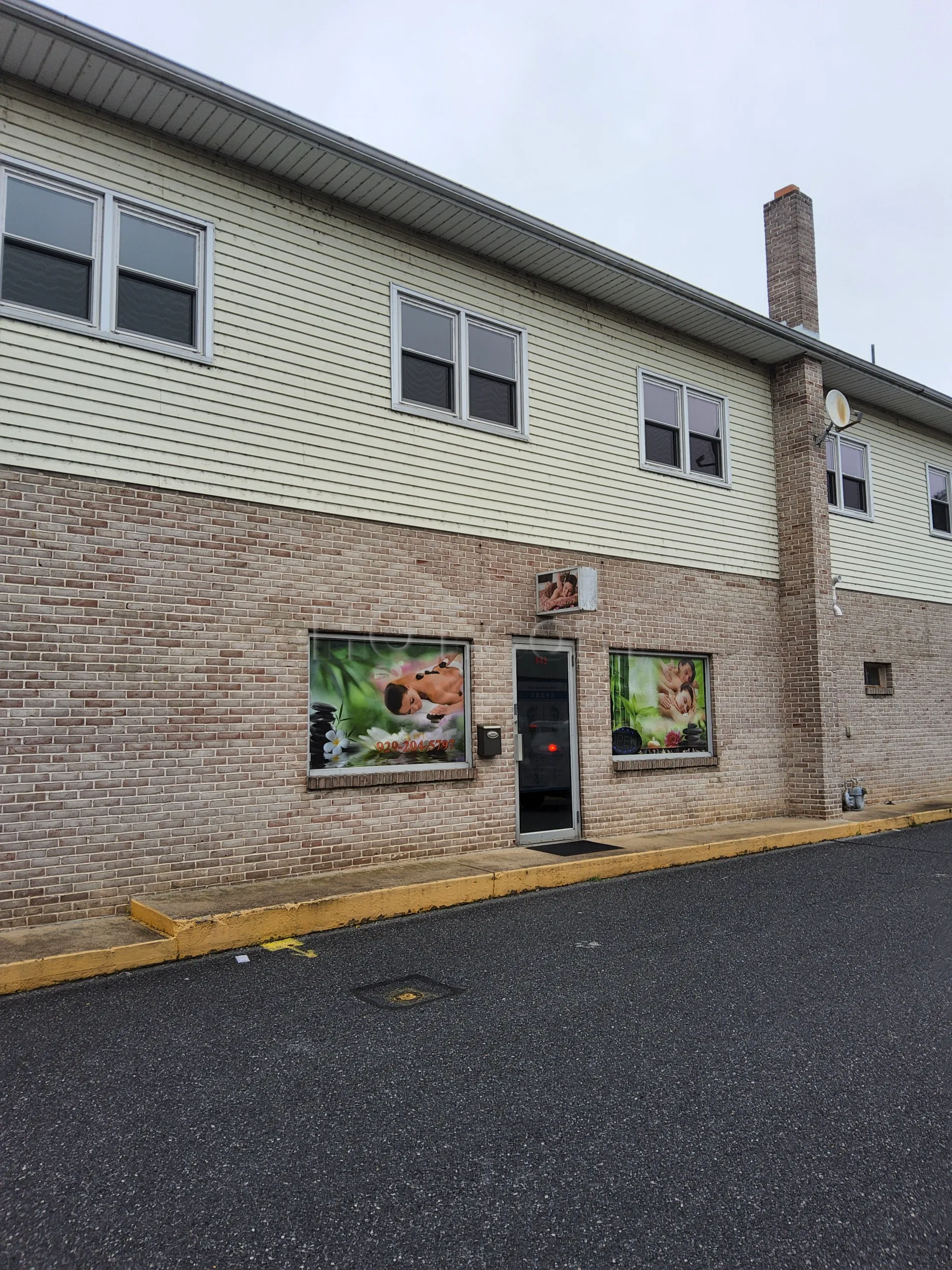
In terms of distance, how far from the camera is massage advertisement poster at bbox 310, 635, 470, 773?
8.84 m

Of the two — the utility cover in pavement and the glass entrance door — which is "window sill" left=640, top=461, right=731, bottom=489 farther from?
the utility cover in pavement

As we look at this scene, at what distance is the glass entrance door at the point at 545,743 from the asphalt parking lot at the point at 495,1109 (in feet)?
11.4

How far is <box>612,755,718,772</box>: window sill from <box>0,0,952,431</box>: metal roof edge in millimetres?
5788

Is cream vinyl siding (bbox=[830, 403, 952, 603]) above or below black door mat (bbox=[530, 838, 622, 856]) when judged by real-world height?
above

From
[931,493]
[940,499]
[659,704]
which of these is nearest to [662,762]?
[659,704]

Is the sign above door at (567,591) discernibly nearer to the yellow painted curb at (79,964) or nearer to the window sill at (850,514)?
the yellow painted curb at (79,964)

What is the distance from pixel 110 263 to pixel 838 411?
10090 millimetres

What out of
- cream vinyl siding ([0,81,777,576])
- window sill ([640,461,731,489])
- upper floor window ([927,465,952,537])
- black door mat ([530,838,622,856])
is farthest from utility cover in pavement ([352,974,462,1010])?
upper floor window ([927,465,952,537])

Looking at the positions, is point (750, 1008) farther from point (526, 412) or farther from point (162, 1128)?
point (526, 412)

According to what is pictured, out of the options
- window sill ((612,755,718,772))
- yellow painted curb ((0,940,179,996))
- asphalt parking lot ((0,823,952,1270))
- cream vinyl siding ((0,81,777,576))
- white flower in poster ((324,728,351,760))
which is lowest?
asphalt parking lot ((0,823,952,1270))

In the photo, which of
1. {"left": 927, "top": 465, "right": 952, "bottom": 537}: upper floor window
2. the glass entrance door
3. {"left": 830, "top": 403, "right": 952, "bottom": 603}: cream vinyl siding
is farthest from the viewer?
{"left": 927, "top": 465, "right": 952, "bottom": 537}: upper floor window

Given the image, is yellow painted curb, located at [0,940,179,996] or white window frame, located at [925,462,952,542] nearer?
yellow painted curb, located at [0,940,179,996]

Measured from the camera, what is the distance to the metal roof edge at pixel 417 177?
23.2 ft

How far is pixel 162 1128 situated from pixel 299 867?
4534 millimetres
